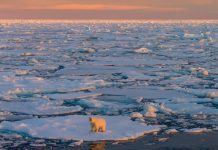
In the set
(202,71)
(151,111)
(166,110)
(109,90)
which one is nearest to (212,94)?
(166,110)

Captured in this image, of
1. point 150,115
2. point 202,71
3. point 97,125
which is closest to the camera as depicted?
point 97,125

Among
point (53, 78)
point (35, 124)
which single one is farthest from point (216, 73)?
point (35, 124)

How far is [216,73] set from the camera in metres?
13.9

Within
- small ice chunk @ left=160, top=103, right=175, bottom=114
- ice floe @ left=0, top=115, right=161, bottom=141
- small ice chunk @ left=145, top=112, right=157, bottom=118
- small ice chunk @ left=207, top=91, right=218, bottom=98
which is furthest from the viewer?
small ice chunk @ left=207, top=91, right=218, bottom=98

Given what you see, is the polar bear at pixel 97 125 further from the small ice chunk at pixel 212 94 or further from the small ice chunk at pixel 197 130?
the small ice chunk at pixel 212 94

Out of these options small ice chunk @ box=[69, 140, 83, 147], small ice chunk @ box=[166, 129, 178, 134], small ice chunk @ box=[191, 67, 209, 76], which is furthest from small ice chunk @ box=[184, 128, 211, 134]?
small ice chunk @ box=[191, 67, 209, 76]

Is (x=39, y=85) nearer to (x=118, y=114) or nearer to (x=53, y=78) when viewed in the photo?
(x=53, y=78)

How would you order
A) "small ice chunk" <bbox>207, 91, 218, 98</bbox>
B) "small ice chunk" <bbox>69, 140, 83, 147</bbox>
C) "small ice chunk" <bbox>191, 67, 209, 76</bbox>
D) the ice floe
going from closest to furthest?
"small ice chunk" <bbox>69, 140, 83, 147</bbox> < the ice floe < "small ice chunk" <bbox>207, 91, 218, 98</bbox> < "small ice chunk" <bbox>191, 67, 209, 76</bbox>

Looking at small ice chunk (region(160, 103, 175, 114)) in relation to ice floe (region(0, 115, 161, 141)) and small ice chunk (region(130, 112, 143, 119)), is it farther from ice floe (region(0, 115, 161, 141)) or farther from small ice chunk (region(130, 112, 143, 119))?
ice floe (region(0, 115, 161, 141))

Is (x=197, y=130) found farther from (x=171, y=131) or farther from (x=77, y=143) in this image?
(x=77, y=143)

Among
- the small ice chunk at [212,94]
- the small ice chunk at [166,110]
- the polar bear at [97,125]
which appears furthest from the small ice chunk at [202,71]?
the polar bear at [97,125]

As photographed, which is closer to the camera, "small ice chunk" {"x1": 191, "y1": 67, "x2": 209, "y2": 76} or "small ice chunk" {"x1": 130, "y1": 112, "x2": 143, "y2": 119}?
"small ice chunk" {"x1": 130, "y1": 112, "x2": 143, "y2": 119}

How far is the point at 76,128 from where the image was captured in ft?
23.9

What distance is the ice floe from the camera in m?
6.86
